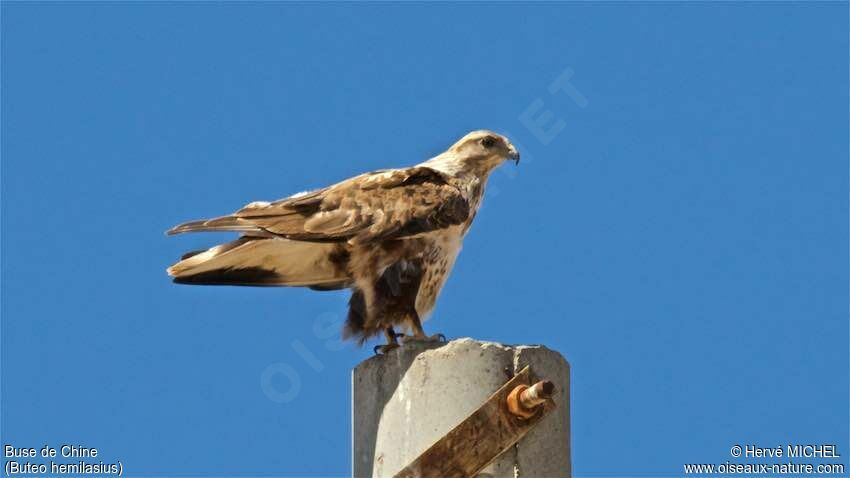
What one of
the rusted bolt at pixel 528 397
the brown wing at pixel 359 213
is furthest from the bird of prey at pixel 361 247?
the rusted bolt at pixel 528 397

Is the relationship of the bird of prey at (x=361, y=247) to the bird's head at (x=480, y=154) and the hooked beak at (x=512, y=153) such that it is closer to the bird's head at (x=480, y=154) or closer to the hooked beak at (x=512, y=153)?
the bird's head at (x=480, y=154)

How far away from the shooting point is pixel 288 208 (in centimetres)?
805

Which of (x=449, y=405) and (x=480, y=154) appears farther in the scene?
(x=480, y=154)

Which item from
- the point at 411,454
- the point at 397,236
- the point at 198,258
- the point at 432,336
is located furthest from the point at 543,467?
the point at 198,258

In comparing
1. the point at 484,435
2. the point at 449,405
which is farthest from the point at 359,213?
the point at 484,435

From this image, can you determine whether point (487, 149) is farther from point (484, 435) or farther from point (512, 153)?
point (484, 435)

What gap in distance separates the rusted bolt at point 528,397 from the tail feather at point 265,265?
230 centimetres

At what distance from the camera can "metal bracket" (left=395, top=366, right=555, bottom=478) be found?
20.0 feet

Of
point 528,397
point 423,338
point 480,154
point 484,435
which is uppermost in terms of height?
point 480,154

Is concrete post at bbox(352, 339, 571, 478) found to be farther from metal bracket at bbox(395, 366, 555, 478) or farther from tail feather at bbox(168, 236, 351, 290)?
tail feather at bbox(168, 236, 351, 290)

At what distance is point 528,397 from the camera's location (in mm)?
6137

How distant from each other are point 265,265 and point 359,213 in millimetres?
725

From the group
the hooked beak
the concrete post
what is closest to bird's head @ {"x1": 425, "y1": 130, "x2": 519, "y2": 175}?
the hooked beak

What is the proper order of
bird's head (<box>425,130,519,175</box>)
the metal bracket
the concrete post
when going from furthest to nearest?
bird's head (<box>425,130,519,175</box>)
the concrete post
the metal bracket
